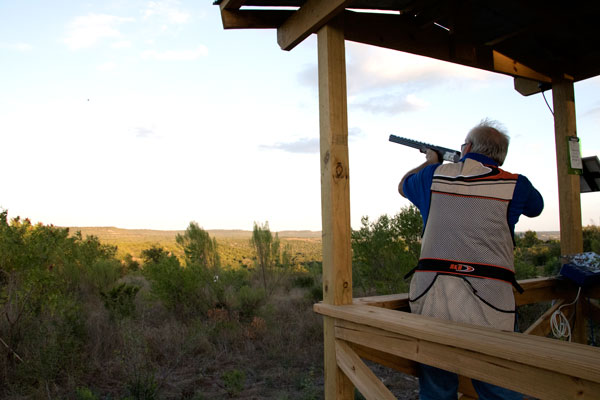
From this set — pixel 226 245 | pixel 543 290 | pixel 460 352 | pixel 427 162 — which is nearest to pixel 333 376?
pixel 460 352

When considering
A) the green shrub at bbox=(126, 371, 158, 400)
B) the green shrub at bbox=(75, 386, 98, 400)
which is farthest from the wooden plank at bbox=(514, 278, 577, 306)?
the green shrub at bbox=(75, 386, 98, 400)

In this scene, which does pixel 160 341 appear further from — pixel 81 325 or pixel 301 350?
pixel 301 350

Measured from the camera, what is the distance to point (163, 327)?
656 centimetres

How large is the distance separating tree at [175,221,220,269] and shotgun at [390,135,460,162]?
8261mm

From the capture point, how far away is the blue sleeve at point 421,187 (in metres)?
2.30

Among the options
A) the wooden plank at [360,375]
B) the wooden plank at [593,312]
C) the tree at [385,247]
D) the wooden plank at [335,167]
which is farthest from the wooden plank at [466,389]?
the tree at [385,247]

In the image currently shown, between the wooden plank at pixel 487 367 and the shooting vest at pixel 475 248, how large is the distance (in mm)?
244

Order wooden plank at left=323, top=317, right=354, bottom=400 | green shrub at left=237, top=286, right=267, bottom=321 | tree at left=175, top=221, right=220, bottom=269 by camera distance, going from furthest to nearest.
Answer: tree at left=175, top=221, right=220, bottom=269 < green shrub at left=237, top=286, right=267, bottom=321 < wooden plank at left=323, top=317, right=354, bottom=400

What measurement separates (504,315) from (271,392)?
3339mm

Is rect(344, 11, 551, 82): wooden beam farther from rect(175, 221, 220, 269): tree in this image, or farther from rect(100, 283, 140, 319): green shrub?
rect(175, 221, 220, 269): tree

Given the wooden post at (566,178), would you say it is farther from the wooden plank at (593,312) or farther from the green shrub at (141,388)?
the green shrub at (141,388)

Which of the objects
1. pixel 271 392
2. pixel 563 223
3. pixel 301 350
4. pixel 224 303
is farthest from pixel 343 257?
pixel 224 303

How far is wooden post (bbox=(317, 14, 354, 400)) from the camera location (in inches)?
101

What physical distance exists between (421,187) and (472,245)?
39 centimetres
